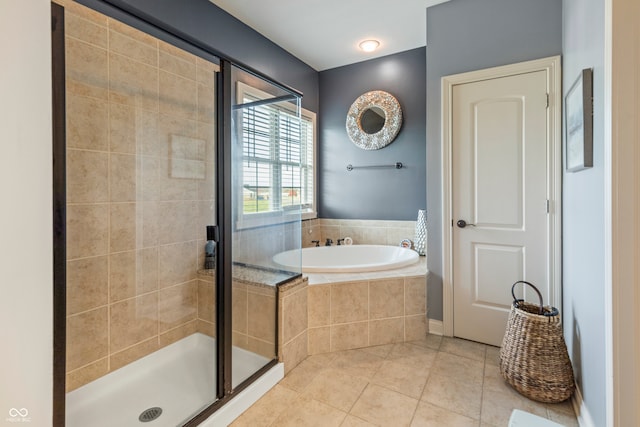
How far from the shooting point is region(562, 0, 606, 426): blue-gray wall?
1.26 m

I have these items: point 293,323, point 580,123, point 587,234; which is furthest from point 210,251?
point 580,123

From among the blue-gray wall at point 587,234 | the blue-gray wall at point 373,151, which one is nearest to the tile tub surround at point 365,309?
the blue-gray wall at point 587,234

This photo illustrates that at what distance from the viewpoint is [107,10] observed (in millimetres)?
1191

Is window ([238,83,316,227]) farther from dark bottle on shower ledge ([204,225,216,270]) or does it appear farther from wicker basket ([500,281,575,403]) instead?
wicker basket ([500,281,575,403])

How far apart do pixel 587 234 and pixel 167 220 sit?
249cm

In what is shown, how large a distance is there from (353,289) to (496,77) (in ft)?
6.21

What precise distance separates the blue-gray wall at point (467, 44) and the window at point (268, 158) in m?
1.12

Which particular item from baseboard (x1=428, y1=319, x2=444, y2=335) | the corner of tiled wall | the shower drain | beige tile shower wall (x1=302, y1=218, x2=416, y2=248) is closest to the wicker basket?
baseboard (x1=428, y1=319, x2=444, y2=335)

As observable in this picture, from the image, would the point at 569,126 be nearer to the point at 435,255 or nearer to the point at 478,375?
the point at 435,255

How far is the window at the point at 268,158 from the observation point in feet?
6.37

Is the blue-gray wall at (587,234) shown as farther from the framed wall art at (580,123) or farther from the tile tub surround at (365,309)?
the tile tub surround at (365,309)

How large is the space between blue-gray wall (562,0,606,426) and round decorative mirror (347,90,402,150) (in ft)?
5.01

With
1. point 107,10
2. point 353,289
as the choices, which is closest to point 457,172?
point 353,289
